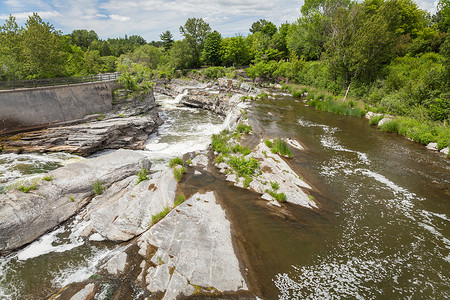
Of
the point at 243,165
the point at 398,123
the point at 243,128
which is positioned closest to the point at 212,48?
the point at 243,128

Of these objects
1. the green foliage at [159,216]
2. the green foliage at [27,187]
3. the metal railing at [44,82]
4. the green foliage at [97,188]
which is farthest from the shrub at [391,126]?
the metal railing at [44,82]

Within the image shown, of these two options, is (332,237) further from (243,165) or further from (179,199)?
(179,199)

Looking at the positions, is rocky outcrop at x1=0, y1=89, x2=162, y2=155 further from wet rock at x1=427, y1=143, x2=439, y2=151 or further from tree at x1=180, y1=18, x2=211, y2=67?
tree at x1=180, y1=18, x2=211, y2=67

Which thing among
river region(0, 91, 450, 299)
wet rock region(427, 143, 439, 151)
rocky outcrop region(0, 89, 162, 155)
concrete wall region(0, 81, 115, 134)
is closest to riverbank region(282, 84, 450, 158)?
wet rock region(427, 143, 439, 151)

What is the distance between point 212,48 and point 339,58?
4423 cm

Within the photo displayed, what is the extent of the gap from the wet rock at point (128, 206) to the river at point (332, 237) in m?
0.83

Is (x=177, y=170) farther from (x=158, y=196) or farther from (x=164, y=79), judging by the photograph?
(x=164, y=79)

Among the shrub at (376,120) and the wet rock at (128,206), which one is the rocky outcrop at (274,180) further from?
the shrub at (376,120)

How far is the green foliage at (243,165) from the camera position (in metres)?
15.7

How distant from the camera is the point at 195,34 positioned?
7319cm

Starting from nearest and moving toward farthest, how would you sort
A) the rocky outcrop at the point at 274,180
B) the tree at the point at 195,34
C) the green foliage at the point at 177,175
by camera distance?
the rocky outcrop at the point at 274,180
the green foliage at the point at 177,175
the tree at the point at 195,34

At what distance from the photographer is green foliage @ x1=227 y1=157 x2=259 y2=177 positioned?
15.7m

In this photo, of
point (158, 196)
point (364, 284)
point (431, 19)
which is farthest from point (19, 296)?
point (431, 19)

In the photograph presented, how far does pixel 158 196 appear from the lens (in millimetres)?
12727
